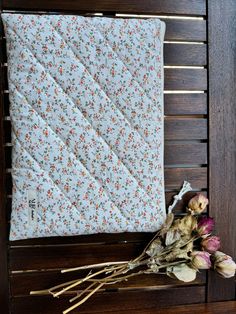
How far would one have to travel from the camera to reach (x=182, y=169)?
0.94m

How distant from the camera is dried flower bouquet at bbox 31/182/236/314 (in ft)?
2.79

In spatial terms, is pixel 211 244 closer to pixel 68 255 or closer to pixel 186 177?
pixel 186 177

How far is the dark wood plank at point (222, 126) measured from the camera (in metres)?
0.93

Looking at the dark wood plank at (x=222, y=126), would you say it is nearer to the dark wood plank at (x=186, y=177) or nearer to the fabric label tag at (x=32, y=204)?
the dark wood plank at (x=186, y=177)

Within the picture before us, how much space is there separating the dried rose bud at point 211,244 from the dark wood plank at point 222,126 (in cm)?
8

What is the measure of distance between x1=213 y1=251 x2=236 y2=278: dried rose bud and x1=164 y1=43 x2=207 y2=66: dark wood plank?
0.55 m

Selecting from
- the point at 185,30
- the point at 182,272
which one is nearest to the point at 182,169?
the point at 182,272

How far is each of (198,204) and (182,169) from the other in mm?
110

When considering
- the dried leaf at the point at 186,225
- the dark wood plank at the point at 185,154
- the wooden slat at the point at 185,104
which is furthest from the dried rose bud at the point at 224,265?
the wooden slat at the point at 185,104

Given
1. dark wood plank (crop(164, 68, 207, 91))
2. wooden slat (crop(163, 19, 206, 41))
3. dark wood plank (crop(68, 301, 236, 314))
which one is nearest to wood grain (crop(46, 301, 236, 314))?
dark wood plank (crop(68, 301, 236, 314))

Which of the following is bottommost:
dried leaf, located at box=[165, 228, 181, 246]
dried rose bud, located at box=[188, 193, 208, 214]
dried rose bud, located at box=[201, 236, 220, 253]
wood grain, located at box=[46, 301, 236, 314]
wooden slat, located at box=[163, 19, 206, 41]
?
wood grain, located at box=[46, 301, 236, 314]

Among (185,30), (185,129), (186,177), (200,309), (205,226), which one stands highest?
(185,30)

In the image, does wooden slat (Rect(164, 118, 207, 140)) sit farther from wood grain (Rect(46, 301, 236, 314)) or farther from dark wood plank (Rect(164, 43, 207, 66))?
wood grain (Rect(46, 301, 236, 314))

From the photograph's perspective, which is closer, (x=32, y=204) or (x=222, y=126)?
(x=32, y=204)
